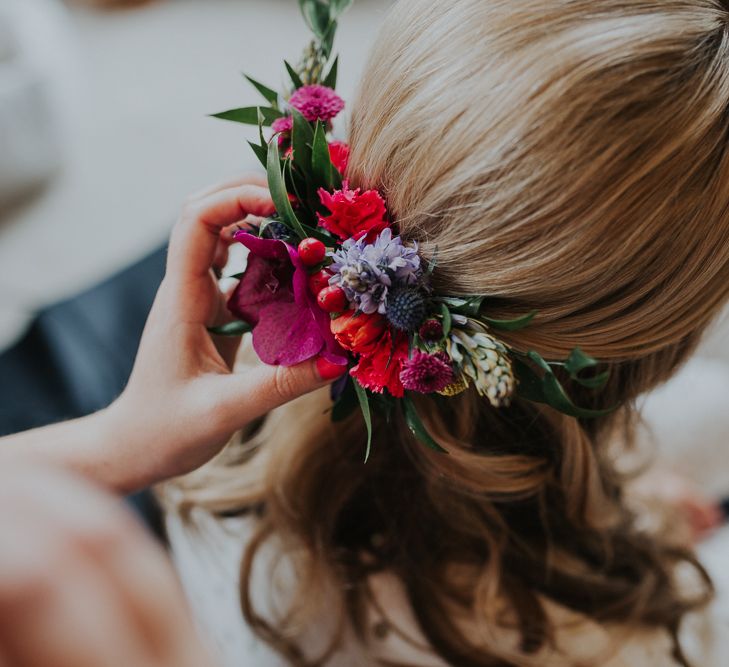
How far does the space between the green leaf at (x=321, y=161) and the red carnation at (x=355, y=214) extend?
0.04 meters

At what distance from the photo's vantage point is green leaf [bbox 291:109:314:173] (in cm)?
70

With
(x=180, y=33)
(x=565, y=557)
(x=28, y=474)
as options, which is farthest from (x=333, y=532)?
(x=180, y=33)

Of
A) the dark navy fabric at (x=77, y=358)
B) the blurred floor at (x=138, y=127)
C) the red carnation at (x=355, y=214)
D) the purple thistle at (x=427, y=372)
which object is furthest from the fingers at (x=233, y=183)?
the blurred floor at (x=138, y=127)

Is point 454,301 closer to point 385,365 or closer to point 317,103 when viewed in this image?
point 385,365

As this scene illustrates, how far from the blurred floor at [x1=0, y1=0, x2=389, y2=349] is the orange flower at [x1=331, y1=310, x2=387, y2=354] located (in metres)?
1.56

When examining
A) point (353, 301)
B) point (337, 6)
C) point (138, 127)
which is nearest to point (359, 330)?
point (353, 301)

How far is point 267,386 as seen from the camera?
29.4 inches

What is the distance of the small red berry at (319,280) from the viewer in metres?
0.67

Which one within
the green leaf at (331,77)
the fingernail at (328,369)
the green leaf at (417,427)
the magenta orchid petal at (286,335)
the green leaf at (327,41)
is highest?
the green leaf at (327,41)

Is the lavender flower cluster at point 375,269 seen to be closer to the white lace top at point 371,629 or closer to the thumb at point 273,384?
the thumb at point 273,384

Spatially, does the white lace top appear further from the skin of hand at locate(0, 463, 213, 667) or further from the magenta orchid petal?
the skin of hand at locate(0, 463, 213, 667)

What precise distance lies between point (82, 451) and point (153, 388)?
0.11 metres

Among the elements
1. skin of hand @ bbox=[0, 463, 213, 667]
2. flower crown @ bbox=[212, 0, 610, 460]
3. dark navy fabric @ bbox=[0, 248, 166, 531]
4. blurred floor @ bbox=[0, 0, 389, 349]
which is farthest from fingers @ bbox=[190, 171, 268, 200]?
blurred floor @ bbox=[0, 0, 389, 349]

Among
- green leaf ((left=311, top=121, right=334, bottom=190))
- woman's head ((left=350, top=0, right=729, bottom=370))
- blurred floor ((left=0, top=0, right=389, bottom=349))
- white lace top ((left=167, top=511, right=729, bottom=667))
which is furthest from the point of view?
blurred floor ((left=0, top=0, right=389, bottom=349))
